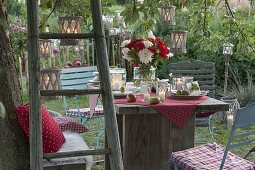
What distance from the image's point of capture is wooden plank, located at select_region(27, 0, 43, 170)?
2.19 meters

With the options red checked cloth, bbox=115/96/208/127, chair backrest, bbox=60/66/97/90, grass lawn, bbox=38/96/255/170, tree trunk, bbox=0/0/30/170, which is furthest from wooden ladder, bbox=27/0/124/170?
chair backrest, bbox=60/66/97/90

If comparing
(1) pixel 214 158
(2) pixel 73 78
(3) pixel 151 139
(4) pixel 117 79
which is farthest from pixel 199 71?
(1) pixel 214 158

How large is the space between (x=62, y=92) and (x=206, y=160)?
1.40 meters

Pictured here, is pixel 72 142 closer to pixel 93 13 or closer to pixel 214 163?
pixel 214 163

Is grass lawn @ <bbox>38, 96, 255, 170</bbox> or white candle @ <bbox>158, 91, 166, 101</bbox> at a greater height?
white candle @ <bbox>158, 91, 166, 101</bbox>

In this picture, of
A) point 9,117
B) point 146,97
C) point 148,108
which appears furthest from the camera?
point 146,97

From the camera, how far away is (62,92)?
2.33 metres

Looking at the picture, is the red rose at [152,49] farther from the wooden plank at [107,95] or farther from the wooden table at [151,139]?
the wooden plank at [107,95]

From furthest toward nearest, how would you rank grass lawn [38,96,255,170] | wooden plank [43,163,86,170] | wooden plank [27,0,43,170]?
grass lawn [38,96,255,170] → wooden plank [43,163,86,170] → wooden plank [27,0,43,170]

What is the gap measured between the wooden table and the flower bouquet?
56 cm

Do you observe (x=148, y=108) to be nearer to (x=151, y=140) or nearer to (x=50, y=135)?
(x=151, y=140)

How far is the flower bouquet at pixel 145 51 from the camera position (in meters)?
4.12

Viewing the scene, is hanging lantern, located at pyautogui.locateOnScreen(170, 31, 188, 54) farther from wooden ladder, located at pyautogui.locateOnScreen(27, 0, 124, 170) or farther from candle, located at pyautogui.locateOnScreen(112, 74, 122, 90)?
wooden ladder, located at pyautogui.locateOnScreen(27, 0, 124, 170)

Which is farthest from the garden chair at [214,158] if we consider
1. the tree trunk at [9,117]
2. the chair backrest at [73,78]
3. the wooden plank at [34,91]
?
the chair backrest at [73,78]
